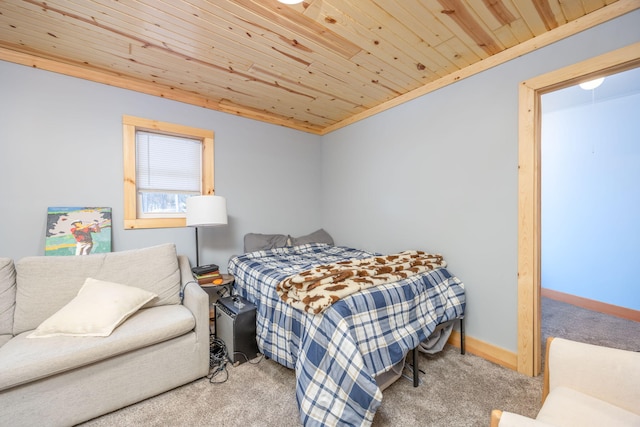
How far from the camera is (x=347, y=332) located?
135 centimetres

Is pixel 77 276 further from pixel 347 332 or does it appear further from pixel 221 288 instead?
pixel 347 332

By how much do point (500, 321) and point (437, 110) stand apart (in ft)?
6.16

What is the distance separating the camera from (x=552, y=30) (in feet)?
5.82

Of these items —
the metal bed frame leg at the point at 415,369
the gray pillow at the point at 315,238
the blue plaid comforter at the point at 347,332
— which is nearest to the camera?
the blue plaid comforter at the point at 347,332

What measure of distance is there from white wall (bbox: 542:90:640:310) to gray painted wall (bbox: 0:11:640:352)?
2083mm

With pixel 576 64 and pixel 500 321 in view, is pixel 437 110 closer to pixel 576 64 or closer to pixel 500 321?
pixel 576 64

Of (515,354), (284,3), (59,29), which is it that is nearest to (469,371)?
(515,354)

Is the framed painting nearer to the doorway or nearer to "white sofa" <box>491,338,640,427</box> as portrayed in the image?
"white sofa" <box>491,338,640,427</box>

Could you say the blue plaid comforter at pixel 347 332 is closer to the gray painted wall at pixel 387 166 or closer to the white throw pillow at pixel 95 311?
the gray painted wall at pixel 387 166

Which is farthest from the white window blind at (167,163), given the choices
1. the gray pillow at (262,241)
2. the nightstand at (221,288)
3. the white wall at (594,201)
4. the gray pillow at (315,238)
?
the white wall at (594,201)

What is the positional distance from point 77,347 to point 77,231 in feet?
3.94

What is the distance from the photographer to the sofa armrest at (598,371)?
961 mm

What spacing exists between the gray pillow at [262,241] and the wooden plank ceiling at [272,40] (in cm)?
157

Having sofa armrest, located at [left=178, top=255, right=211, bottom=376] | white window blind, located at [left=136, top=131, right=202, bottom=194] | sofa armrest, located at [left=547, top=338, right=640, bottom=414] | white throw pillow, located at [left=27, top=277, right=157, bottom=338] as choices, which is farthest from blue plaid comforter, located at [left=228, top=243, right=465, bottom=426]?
white window blind, located at [left=136, top=131, right=202, bottom=194]
